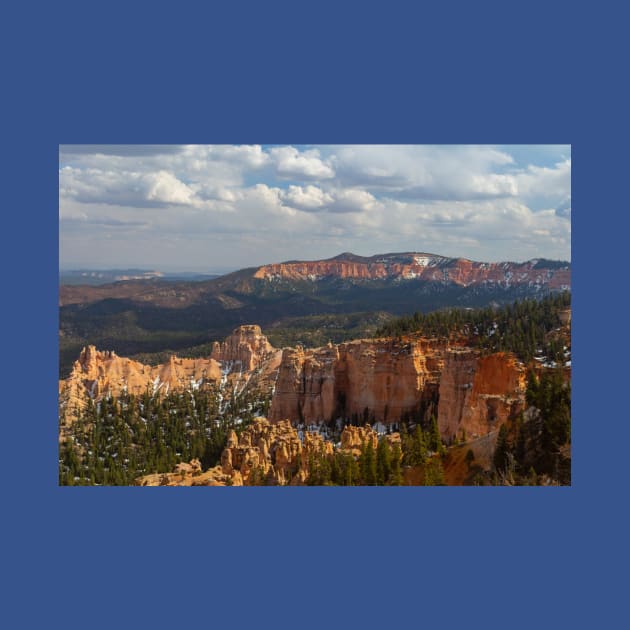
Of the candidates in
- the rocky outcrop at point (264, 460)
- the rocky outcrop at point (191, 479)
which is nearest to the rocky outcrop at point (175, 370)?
the rocky outcrop at point (191, 479)

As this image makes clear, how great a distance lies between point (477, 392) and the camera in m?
16.6

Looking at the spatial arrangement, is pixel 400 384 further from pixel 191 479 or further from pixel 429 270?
pixel 191 479

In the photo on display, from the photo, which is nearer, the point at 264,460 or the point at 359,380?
the point at 264,460

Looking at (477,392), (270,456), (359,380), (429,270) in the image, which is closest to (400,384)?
(359,380)

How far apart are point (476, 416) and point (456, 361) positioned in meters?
3.50

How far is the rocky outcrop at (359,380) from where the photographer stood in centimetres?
2092

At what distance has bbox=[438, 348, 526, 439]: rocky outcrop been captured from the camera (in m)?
14.4

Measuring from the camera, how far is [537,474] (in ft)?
39.9

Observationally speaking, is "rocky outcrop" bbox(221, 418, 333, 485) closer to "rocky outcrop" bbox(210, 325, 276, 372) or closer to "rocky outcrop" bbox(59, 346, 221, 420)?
"rocky outcrop" bbox(59, 346, 221, 420)

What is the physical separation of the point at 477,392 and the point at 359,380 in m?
7.79

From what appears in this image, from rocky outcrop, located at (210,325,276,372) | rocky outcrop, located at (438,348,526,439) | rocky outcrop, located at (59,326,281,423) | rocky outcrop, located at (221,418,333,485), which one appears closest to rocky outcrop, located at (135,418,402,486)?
rocky outcrop, located at (221,418,333,485)

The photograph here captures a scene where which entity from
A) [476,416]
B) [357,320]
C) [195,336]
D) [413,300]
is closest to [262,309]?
[195,336]

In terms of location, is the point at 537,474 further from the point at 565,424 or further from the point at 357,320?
the point at 357,320

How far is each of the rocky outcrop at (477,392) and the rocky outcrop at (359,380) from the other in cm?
142
